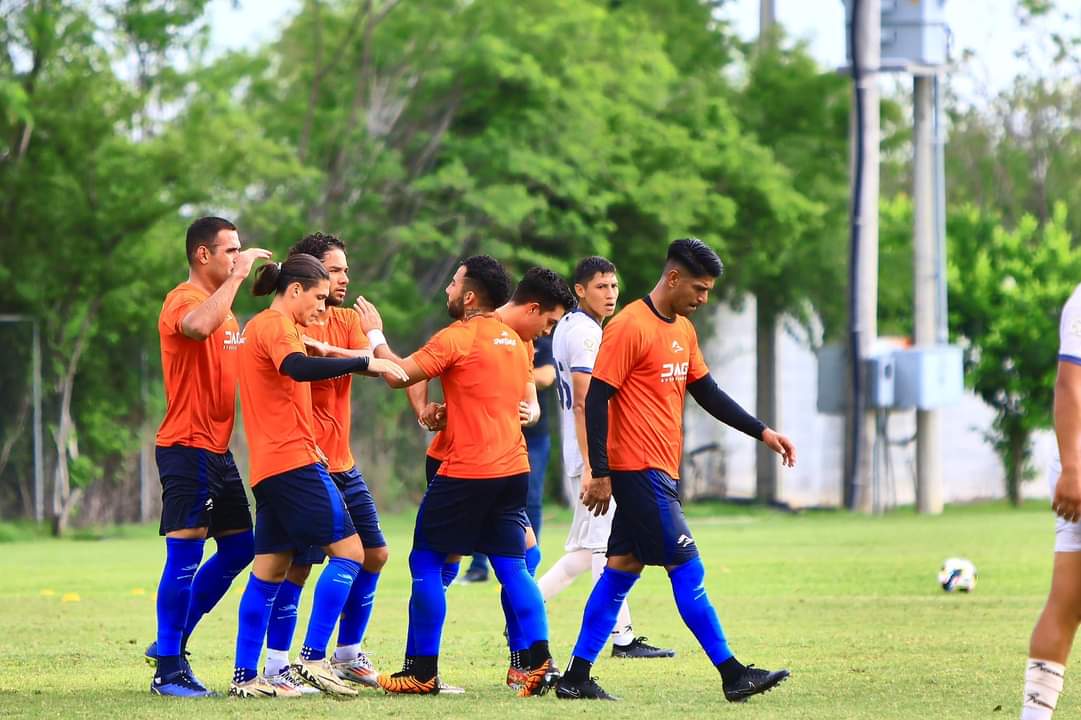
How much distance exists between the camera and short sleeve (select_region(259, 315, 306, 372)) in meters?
8.41

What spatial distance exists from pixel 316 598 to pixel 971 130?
50.5 metres

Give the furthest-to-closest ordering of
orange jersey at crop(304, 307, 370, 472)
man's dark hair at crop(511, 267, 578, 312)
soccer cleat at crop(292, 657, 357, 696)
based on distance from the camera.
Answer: orange jersey at crop(304, 307, 370, 472), man's dark hair at crop(511, 267, 578, 312), soccer cleat at crop(292, 657, 357, 696)

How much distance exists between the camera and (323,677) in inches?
340

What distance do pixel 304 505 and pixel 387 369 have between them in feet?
2.44

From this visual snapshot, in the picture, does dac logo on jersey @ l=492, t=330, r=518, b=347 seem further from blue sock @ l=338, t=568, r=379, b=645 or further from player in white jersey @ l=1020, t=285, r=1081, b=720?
player in white jersey @ l=1020, t=285, r=1081, b=720

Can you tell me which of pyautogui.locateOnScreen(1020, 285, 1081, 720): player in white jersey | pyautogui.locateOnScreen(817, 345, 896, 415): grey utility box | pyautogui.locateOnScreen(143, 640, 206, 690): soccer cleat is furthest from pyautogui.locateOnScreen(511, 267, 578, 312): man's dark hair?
pyautogui.locateOnScreen(817, 345, 896, 415): grey utility box

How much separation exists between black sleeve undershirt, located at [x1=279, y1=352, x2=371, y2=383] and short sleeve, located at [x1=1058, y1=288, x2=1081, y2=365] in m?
3.27

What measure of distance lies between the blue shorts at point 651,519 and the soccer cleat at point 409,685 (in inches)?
42.9

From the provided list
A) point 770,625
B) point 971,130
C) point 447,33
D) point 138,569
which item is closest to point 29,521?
point 138,569

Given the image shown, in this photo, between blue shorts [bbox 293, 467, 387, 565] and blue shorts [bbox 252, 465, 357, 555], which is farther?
blue shorts [bbox 293, 467, 387, 565]

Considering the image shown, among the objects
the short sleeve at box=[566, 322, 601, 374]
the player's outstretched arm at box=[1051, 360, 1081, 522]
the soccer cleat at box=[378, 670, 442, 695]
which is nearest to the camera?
the player's outstretched arm at box=[1051, 360, 1081, 522]

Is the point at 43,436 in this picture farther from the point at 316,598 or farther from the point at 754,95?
the point at 316,598

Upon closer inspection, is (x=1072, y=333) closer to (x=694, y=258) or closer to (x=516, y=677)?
(x=694, y=258)

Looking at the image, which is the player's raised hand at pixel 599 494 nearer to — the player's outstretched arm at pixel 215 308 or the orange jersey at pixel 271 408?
the orange jersey at pixel 271 408
